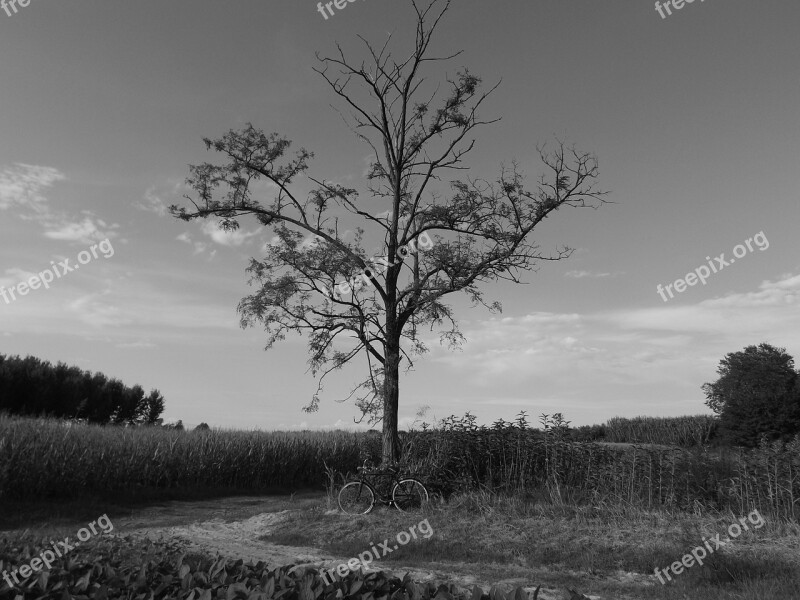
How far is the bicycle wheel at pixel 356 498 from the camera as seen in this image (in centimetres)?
1421

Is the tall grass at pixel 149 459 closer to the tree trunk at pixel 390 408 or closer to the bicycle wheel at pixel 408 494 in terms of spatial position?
the tree trunk at pixel 390 408

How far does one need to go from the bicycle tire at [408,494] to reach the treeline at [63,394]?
23494mm

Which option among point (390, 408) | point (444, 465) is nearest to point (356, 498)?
point (444, 465)

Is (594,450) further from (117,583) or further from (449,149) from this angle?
(117,583)

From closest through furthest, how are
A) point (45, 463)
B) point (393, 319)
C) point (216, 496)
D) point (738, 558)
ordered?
point (738, 558) → point (393, 319) → point (45, 463) → point (216, 496)

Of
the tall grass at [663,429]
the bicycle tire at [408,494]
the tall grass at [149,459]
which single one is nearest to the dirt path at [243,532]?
the tall grass at [149,459]

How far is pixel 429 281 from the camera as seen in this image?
55.0 ft

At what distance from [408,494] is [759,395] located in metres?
18.5

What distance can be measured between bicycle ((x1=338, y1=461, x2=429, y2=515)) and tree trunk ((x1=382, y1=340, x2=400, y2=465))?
1.43 m

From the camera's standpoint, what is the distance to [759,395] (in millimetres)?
25250

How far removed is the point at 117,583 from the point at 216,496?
54.5 feet

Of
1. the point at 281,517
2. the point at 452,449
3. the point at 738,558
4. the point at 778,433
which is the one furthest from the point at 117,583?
the point at 778,433

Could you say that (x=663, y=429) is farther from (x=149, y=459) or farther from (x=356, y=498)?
(x=149, y=459)

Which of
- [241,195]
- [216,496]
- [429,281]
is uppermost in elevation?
[241,195]
